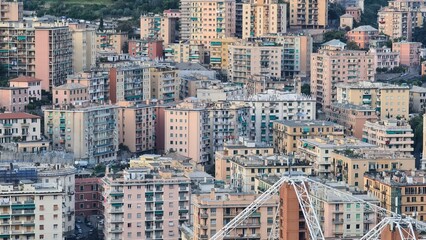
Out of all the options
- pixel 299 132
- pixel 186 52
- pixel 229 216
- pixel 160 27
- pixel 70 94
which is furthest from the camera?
pixel 160 27

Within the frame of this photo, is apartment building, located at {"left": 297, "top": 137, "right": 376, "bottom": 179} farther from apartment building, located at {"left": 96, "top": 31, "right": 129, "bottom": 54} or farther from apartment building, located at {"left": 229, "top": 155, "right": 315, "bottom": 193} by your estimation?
apartment building, located at {"left": 96, "top": 31, "right": 129, "bottom": 54}

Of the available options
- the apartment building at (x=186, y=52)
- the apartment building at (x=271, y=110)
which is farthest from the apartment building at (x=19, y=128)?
the apartment building at (x=186, y=52)

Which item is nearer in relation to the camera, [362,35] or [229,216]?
[229,216]

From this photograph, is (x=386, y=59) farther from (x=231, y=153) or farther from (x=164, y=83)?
(x=231, y=153)

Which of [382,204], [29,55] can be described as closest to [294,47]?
[29,55]

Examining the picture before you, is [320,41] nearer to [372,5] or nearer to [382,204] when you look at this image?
[372,5]

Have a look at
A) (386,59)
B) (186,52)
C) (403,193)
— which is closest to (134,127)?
(186,52)

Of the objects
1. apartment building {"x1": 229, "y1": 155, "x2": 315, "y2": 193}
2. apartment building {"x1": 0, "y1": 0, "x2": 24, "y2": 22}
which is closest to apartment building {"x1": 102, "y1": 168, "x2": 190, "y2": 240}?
apartment building {"x1": 229, "y1": 155, "x2": 315, "y2": 193}
